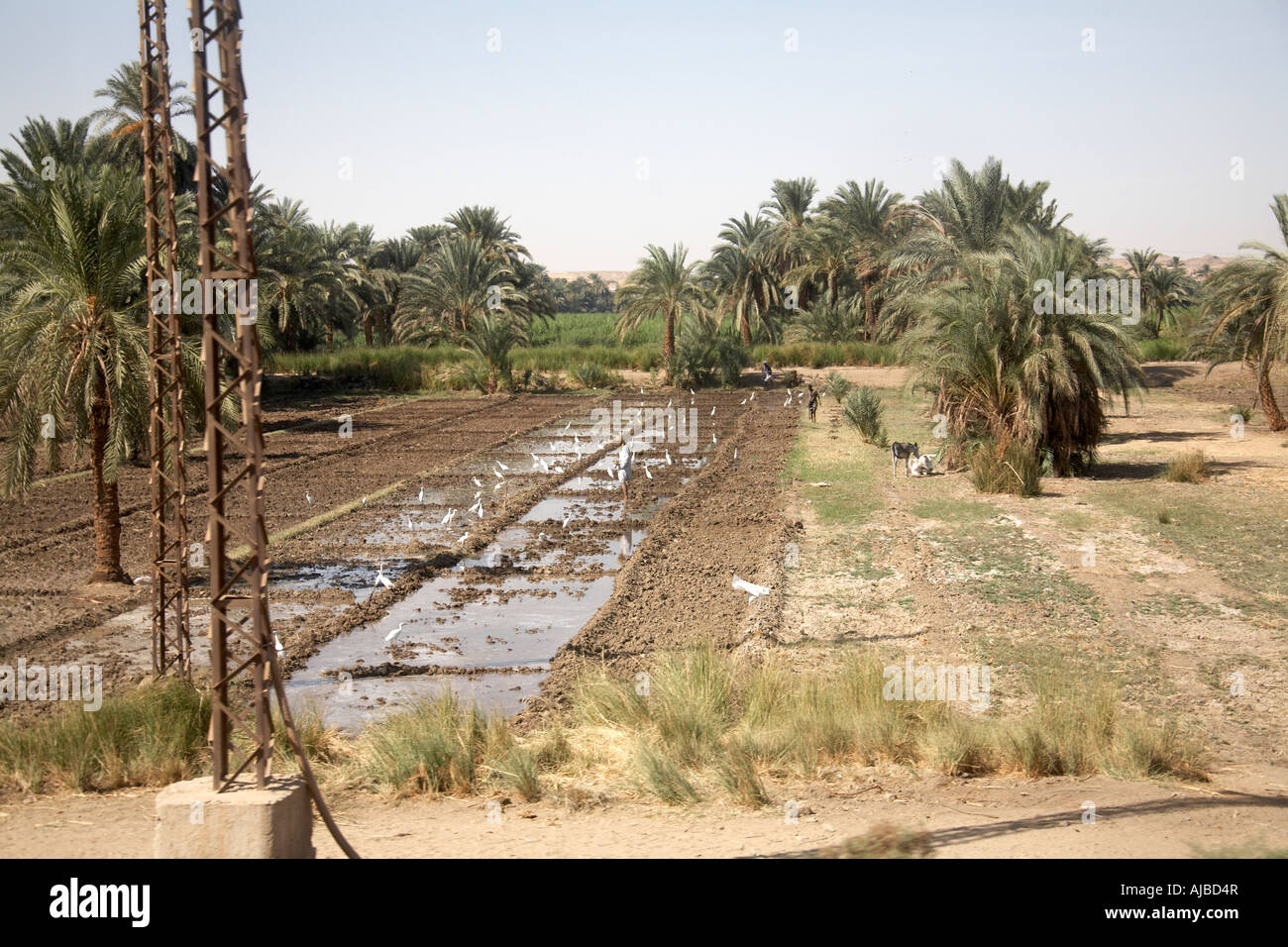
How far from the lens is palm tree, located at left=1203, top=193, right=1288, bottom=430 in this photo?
22703 millimetres

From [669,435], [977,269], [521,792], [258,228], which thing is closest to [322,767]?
[521,792]

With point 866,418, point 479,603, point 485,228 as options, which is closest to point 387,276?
point 485,228

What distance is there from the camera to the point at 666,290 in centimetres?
4344

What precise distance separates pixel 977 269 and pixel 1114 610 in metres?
9.72

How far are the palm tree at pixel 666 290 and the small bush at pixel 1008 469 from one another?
25.1m

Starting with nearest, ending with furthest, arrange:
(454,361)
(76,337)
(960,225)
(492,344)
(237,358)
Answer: (237,358)
(76,337)
(960,225)
(492,344)
(454,361)

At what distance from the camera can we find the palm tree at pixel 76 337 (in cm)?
1167

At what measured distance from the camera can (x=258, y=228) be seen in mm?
33219

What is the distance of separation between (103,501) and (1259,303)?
22836 millimetres

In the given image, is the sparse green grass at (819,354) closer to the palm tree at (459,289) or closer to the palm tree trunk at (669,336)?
the palm tree trunk at (669,336)

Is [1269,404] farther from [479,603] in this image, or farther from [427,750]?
[427,750]

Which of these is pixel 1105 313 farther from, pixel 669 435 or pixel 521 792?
pixel 521 792

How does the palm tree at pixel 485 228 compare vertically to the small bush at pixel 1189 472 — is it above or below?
above

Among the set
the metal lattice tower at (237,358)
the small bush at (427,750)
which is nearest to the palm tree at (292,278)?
the small bush at (427,750)
